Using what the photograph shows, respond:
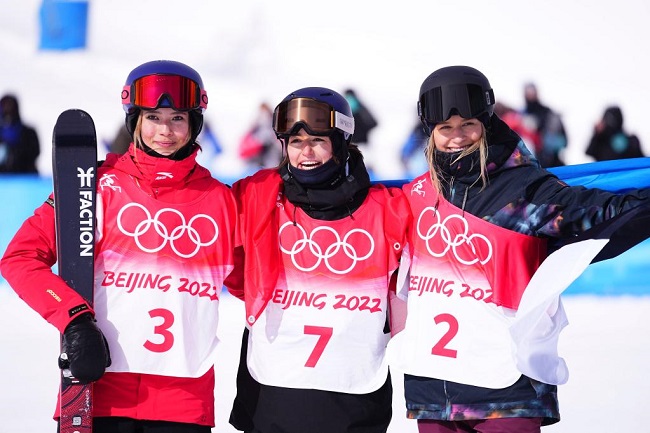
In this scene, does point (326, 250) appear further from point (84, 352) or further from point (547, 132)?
point (547, 132)

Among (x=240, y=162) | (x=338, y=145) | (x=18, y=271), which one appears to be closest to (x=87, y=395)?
(x=18, y=271)

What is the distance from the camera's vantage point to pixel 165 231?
2.77 meters

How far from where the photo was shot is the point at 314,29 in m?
10.9

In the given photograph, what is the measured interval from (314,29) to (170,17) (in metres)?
1.86

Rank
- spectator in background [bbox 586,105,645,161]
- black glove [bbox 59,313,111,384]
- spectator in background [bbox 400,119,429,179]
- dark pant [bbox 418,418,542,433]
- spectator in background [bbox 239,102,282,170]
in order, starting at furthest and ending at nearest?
spectator in background [bbox 586,105,645,161]
spectator in background [bbox 400,119,429,179]
spectator in background [bbox 239,102,282,170]
dark pant [bbox 418,418,542,433]
black glove [bbox 59,313,111,384]

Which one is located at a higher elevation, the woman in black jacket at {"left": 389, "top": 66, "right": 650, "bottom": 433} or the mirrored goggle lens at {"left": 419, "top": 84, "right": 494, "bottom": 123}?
the mirrored goggle lens at {"left": 419, "top": 84, "right": 494, "bottom": 123}

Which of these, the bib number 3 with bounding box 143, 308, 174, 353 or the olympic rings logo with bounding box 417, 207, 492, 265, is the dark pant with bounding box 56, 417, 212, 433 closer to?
the bib number 3 with bounding box 143, 308, 174, 353

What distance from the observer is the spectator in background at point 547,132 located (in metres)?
9.40

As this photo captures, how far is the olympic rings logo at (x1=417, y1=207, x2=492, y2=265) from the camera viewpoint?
108 inches

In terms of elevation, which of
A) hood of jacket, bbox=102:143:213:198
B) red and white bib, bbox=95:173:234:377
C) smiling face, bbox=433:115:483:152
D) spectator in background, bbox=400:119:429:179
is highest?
spectator in background, bbox=400:119:429:179

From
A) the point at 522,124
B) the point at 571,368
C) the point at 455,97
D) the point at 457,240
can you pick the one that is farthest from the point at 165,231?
the point at 522,124

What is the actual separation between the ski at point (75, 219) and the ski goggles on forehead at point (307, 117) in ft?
2.09

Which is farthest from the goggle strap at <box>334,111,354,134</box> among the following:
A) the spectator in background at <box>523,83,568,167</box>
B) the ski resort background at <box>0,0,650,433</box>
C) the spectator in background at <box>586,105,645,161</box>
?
the spectator in background at <box>586,105,645,161</box>

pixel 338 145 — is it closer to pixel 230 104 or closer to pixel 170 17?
pixel 230 104
